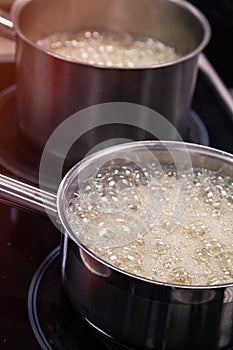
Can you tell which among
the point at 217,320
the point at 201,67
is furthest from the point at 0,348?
the point at 201,67

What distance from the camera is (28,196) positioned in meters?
0.80

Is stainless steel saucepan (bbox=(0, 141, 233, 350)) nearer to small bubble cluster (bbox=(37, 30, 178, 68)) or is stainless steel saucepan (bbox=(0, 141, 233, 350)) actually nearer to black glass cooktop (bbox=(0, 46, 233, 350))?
black glass cooktop (bbox=(0, 46, 233, 350))

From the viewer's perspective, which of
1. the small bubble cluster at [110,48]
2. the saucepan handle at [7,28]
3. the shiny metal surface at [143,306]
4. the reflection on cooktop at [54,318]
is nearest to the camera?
the shiny metal surface at [143,306]

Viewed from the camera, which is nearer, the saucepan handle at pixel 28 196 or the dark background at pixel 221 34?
the saucepan handle at pixel 28 196

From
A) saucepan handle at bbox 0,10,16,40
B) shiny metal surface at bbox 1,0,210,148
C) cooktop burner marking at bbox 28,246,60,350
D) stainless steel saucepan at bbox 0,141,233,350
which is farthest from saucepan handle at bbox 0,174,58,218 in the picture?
saucepan handle at bbox 0,10,16,40

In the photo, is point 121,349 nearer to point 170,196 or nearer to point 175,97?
point 170,196

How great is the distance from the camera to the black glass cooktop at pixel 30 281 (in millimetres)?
828

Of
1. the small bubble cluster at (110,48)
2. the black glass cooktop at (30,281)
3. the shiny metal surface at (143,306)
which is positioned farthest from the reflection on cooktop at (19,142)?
the shiny metal surface at (143,306)

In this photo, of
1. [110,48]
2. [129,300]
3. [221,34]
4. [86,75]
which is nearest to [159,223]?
[129,300]

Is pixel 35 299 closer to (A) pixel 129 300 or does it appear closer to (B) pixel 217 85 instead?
(A) pixel 129 300

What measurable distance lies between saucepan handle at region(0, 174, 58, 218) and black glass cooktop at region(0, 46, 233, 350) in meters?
0.13

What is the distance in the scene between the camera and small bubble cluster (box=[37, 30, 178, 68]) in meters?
1.23

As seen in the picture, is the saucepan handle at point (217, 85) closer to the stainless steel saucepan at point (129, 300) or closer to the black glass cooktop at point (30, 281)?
the black glass cooktop at point (30, 281)

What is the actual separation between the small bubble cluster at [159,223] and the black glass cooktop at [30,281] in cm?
11
